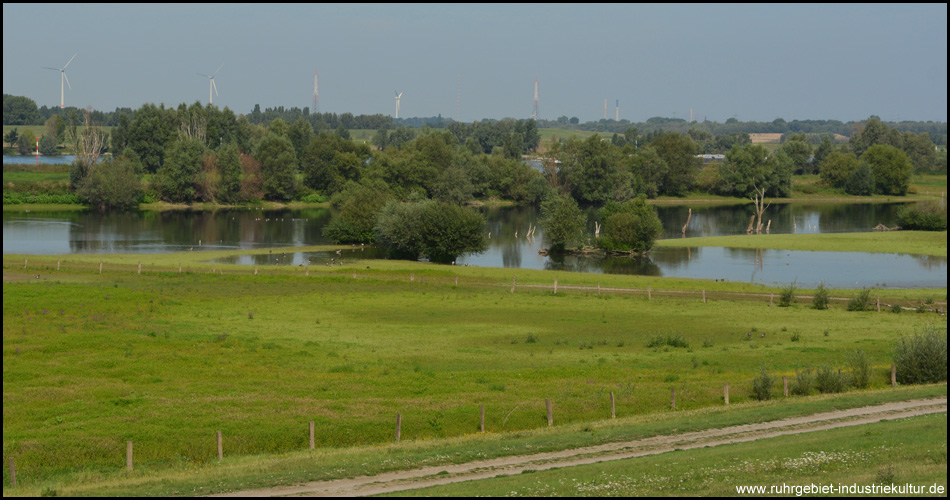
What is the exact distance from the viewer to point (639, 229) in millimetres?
104375

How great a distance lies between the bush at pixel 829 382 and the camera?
3512 centimetres

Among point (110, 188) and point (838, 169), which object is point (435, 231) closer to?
point (110, 188)

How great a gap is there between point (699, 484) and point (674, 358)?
23.3 metres

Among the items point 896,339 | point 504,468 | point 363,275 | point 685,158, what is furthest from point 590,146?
point 504,468

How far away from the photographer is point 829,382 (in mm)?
35281

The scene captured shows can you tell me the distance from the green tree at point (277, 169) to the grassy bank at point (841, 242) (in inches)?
3035

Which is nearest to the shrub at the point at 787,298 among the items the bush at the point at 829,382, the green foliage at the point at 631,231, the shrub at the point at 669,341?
the shrub at the point at 669,341

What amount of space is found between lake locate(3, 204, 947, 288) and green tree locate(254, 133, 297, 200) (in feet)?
32.2

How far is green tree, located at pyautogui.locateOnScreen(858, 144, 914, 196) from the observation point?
184875 mm

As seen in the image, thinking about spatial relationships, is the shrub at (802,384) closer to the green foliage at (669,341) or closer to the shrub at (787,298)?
the green foliage at (669,341)

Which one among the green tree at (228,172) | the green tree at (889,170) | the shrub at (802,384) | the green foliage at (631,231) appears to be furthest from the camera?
the green tree at (889,170)

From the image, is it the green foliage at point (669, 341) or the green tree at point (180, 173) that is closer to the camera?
the green foliage at point (669, 341)

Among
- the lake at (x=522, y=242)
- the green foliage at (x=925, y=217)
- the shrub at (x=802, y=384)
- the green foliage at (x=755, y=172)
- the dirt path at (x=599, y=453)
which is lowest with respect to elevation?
the dirt path at (x=599, y=453)

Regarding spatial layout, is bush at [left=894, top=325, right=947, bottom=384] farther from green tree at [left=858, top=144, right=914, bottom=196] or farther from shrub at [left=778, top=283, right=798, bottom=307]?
green tree at [left=858, top=144, right=914, bottom=196]
